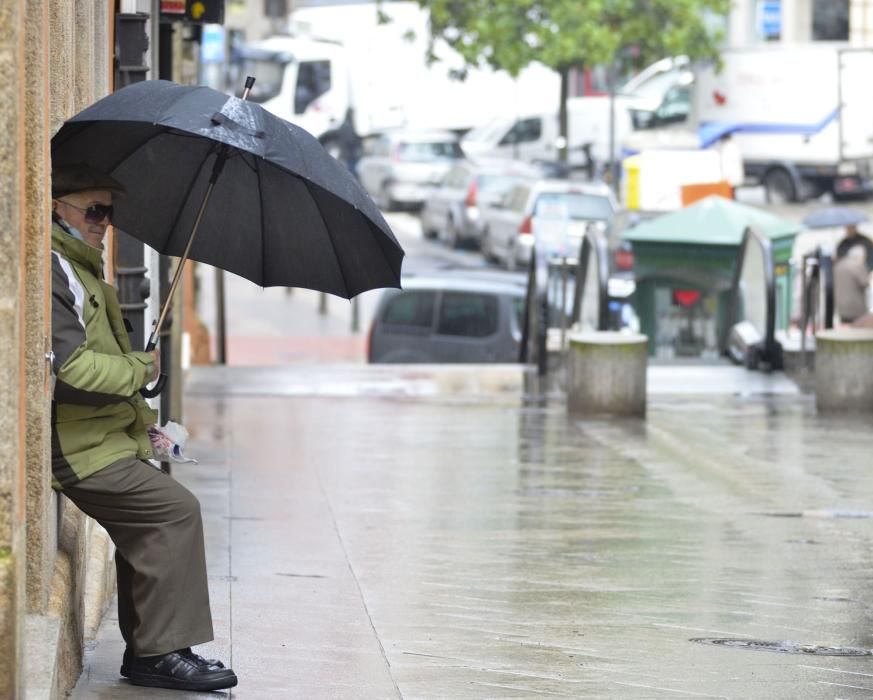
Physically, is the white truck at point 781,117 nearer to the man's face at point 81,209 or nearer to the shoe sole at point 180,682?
the shoe sole at point 180,682

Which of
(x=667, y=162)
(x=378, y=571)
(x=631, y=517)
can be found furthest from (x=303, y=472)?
(x=667, y=162)

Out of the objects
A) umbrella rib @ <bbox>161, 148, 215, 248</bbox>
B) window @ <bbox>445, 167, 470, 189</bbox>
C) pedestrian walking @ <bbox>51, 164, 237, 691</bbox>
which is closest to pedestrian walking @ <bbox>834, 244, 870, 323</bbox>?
umbrella rib @ <bbox>161, 148, 215, 248</bbox>

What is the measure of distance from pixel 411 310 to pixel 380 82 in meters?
25.6

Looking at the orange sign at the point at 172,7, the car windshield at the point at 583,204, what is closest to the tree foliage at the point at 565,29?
the car windshield at the point at 583,204

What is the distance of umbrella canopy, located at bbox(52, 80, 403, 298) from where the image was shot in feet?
20.4

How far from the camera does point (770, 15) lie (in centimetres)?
4453

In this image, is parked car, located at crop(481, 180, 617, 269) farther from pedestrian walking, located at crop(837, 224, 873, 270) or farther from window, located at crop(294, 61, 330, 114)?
window, located at crop(294, 61, 330, 114)

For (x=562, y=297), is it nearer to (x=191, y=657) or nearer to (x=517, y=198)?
(x=191, y=657)

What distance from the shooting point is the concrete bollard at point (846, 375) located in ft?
49.5

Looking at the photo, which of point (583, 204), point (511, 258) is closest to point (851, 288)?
point (583, 204)

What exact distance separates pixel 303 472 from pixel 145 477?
587 cm

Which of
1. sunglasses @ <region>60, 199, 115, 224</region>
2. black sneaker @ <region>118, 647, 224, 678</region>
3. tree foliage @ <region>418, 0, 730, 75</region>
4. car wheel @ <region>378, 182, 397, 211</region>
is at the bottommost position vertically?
black sneaker @ <region>118, 647, 224, 678</region>

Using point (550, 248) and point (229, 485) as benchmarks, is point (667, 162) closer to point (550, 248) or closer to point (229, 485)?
point (550, 248)

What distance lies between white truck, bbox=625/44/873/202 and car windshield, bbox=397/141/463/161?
4.27m
